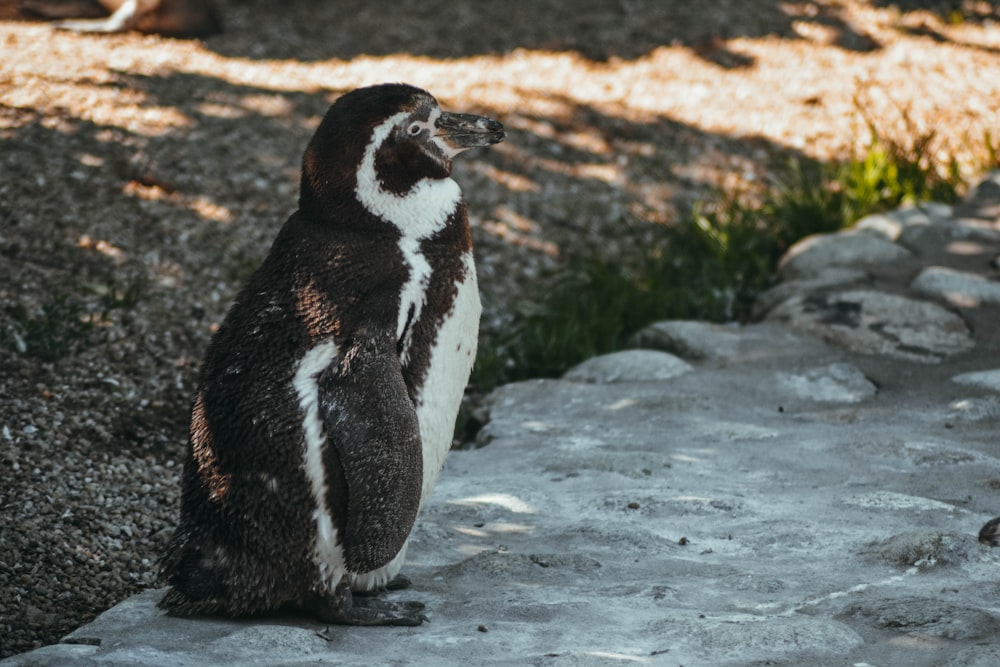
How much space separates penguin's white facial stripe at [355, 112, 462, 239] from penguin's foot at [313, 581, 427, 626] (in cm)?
97

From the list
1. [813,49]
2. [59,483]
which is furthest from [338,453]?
[813,49]

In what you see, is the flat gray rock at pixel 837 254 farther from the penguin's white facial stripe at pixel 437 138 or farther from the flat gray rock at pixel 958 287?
the penguin's white facial stripe at pixel 437 138

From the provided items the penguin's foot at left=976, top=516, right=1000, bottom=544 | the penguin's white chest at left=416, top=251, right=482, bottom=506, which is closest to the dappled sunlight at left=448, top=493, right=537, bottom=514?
the penguin's white chest at left=416, top=251, right=482, bottom=506

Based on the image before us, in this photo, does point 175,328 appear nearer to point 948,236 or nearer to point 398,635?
point 398,635

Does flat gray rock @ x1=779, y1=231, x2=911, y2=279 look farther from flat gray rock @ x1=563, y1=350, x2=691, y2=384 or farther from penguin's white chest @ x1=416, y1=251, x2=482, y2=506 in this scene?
penguin's white chest @ x1=416, y1=251, x2=482, y2=506

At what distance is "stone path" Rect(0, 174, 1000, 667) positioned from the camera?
115 inches

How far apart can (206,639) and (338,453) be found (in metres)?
0.54

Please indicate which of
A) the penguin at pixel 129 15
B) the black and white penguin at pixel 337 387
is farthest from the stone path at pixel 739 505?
the penguin at pixel 129 15

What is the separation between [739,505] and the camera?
399 cm

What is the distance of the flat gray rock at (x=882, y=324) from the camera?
5.44 metres

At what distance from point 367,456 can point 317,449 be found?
0.13 meters

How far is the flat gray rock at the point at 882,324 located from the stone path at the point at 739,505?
0.01 metres

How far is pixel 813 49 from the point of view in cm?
864

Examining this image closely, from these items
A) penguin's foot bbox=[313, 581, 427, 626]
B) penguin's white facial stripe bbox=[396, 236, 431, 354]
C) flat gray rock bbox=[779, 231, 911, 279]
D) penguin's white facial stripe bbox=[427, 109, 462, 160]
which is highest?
penguin's white facial stripe bbox=[427, 109, 462, 160]
